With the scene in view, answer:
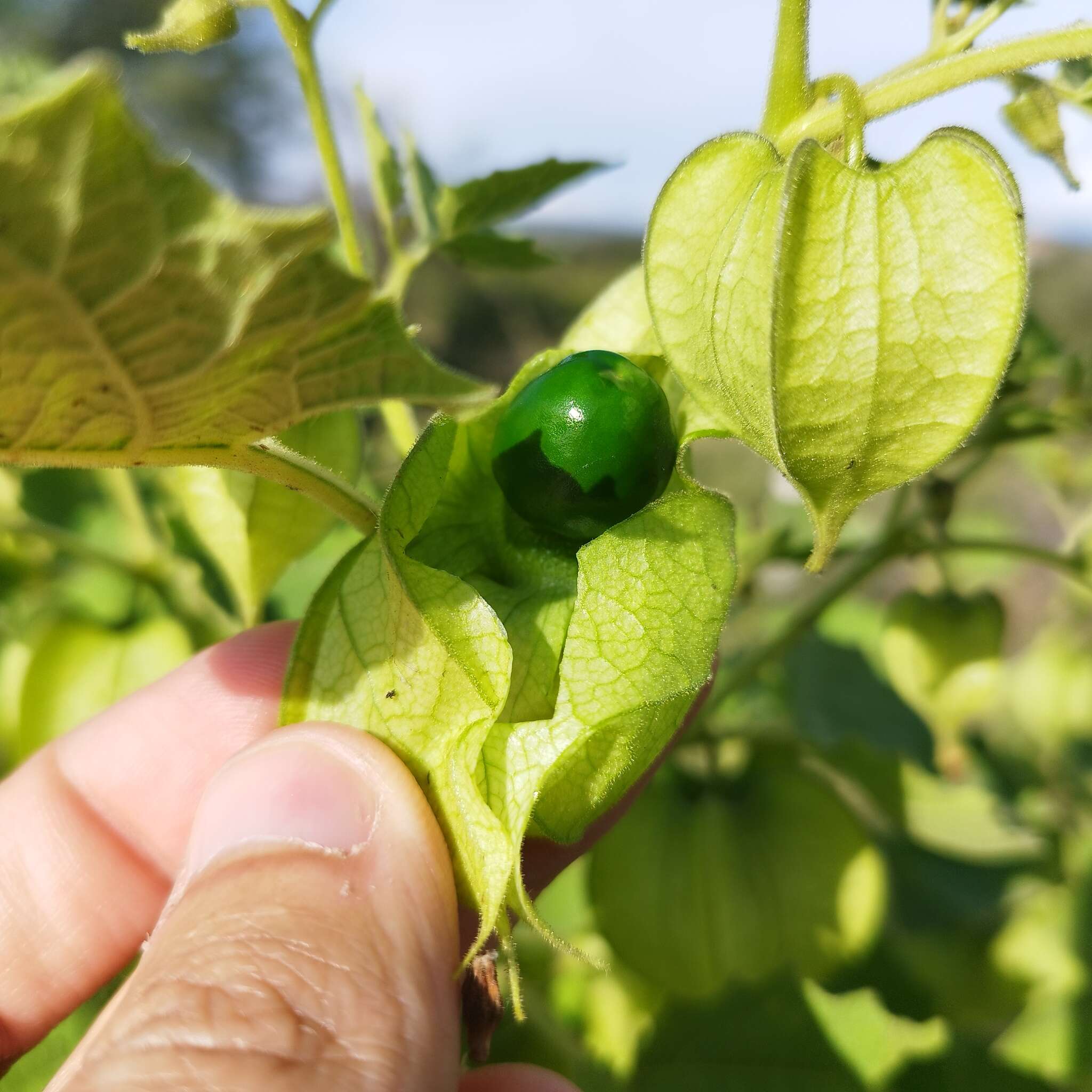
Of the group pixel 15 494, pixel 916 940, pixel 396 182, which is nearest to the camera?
pixel 396 182

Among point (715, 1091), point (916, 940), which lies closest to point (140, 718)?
point (715, 1091)

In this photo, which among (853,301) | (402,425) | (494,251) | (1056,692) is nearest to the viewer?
(853,301)

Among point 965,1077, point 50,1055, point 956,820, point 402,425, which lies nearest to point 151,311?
point 402,425

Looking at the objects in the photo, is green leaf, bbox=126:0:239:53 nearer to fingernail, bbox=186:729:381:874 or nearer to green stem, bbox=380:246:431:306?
green stem, bbox=380:246:431:306

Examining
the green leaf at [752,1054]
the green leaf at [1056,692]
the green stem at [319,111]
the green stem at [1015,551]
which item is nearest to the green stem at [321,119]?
the green stem at [319,111]

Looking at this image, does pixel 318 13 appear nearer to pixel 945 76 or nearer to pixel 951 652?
pixel 945 76

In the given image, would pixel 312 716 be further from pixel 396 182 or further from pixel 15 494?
pixel 15 494
